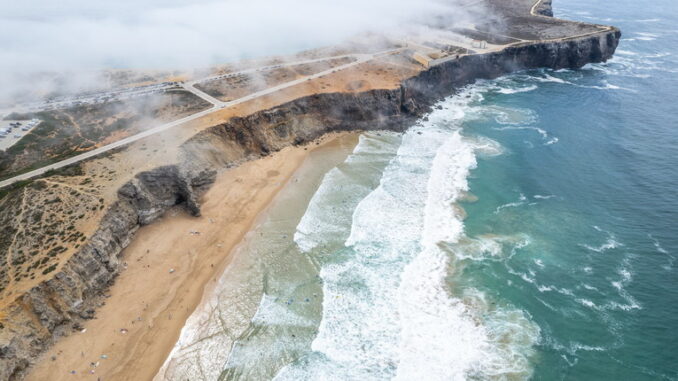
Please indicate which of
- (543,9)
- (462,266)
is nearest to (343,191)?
(462,266)

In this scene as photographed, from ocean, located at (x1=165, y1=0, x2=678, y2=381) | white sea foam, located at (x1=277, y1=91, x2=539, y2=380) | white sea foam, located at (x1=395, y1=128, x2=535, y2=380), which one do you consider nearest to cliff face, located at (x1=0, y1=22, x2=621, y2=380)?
ocean, located at (x1=165, y1=0, x2=678, y2=381)

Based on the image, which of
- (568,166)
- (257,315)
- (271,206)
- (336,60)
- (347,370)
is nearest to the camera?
(347,370)

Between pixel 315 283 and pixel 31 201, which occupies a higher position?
pixel 31 201

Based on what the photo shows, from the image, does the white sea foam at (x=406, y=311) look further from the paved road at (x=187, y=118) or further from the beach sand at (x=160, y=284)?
the paved road at (x=187, y=118)

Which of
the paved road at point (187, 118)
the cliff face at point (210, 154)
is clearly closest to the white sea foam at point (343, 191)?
the cliff face at point (210, 154)

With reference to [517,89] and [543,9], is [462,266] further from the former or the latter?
[543,9]

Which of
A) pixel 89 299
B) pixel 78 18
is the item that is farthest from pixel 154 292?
pixel 78 18

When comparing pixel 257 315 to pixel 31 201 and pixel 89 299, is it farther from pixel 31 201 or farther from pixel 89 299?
pixel 31 201
